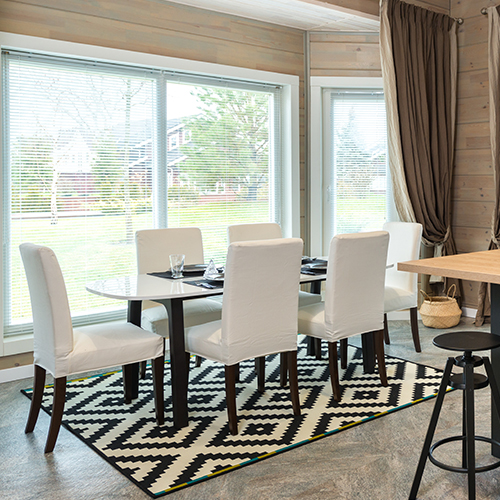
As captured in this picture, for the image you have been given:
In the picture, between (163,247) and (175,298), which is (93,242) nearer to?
(163,247)

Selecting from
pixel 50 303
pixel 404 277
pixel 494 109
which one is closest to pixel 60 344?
pixel 50 303

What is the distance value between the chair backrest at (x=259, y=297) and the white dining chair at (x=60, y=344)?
0.40m

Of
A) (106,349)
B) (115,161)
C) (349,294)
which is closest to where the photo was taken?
(106,349)

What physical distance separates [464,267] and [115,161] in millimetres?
2786

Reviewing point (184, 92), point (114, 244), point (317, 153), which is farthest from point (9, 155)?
point (317, 153)

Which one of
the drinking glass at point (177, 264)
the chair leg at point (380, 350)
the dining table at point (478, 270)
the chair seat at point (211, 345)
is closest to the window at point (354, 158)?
the chair leg at point (380, 350)

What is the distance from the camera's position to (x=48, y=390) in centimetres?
347

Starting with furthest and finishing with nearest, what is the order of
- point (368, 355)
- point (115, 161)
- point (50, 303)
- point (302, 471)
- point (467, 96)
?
point (467, 96)
point (115, 161)
point (368, 355)
point (50, 303)
point (302, 471)

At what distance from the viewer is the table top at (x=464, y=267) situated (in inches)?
75.2

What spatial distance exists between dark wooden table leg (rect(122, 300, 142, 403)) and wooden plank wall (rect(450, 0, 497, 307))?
3344mm

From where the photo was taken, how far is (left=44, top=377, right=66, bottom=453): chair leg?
8.42ft

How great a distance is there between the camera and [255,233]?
420cm

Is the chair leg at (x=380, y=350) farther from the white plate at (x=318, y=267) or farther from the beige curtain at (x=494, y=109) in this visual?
the beige curtain at (x=494, y=109)

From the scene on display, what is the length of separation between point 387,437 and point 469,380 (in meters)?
0.91
